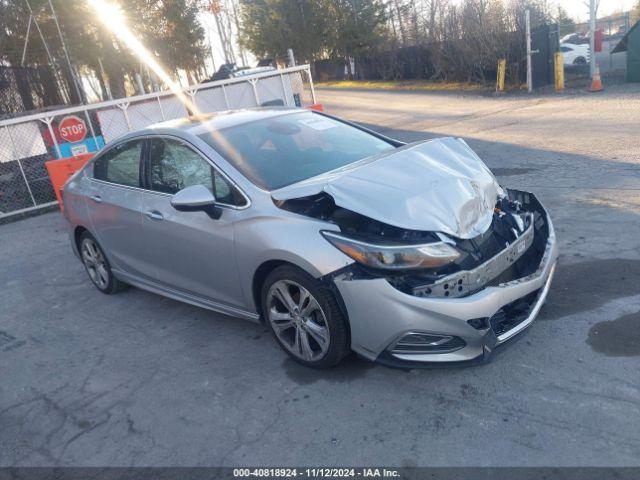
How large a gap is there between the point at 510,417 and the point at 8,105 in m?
24.8

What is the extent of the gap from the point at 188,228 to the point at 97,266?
2.11 metres

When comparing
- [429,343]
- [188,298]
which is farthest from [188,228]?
[429,343]

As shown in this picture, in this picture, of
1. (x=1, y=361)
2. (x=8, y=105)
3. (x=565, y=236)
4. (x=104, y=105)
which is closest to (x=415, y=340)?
(x=565, y=236)

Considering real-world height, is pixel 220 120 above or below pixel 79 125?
above

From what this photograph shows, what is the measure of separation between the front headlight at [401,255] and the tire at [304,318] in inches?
12.7

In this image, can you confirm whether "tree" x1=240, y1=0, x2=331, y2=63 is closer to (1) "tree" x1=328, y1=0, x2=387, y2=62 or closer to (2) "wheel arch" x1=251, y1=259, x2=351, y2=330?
(1) "tree" x1=328, y1=0, x2=387, y2=62

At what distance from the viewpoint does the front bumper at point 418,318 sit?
10.4 feet

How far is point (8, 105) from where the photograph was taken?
22750mm

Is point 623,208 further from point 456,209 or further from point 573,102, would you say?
point 573,102

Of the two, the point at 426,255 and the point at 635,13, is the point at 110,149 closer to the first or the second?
the point at 426,255

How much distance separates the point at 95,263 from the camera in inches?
232

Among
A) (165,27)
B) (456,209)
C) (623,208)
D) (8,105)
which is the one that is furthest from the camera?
(165,27)

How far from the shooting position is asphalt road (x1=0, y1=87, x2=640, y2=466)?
9.73ft

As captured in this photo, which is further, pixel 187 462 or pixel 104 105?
pixel 104 105
